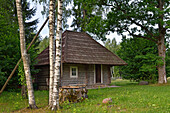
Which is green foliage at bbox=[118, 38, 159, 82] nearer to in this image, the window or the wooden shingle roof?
the wooden shingle roof

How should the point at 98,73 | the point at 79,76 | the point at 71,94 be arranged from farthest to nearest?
1. the point at 98,73
2. the point at 79,76
3. the point at 71,94

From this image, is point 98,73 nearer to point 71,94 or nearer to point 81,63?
point 81,63

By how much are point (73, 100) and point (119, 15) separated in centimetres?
1374

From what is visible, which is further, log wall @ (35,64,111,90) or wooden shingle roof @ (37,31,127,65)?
log wall @ (35,64,111,90)

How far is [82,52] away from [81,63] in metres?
1.80

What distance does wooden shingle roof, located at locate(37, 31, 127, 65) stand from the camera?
58.2 ft

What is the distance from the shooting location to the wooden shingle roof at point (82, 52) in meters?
17.8

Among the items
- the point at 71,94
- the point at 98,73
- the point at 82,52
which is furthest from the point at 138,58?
the point at 71,94

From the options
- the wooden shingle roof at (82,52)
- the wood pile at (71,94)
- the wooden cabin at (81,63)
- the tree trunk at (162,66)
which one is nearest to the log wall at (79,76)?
the wooden cabin at (81,63)

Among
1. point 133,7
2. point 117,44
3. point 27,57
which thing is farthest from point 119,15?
point 117,44

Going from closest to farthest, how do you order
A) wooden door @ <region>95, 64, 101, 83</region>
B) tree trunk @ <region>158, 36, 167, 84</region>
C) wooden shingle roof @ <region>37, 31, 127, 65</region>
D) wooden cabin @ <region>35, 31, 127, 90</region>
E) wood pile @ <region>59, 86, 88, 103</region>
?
wood pile @ <region>59, 86, 88, 103</region> < wooden shingle roof @ <region>37, 31, 127, 65</region> < wooden cabin @ <region>35, 31, 127, 90</region> < wooden door @ <region>95, 64, 101, 83</region> < tree trunk @ <region>158, 36, 167, 84</region>

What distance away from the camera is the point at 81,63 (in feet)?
57.6

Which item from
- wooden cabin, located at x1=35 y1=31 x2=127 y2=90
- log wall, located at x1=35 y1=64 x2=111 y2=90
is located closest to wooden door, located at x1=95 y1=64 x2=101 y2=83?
wooden cabin, located at x1=35 y1=31 x2=127 y2=90

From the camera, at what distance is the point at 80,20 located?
31828 millimetres
